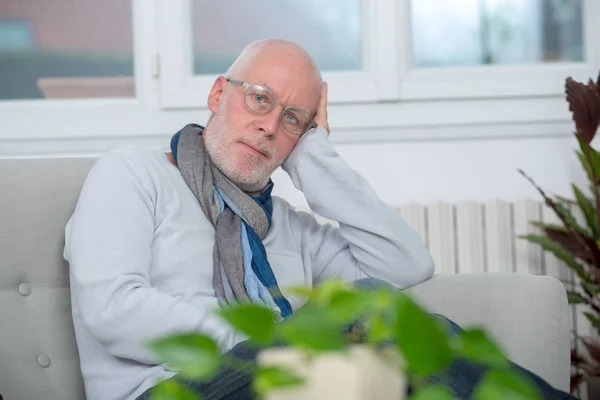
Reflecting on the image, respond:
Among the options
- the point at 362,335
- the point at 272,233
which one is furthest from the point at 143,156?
the point at 362,335

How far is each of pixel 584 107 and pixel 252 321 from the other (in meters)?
2.24

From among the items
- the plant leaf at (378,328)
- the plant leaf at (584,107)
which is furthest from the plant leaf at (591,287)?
the plant leaf at (378,328)

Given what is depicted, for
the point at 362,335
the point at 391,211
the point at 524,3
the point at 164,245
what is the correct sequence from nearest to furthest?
the point at 362,335 < the point at 164,245 < the point at 391,211 < the point at 524,3

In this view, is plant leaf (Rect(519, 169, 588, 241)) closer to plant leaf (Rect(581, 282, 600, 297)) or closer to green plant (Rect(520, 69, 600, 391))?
green plant (Rect(520, 69, 600, 391))

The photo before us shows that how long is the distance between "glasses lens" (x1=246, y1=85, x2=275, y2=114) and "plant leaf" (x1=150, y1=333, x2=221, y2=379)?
151cm

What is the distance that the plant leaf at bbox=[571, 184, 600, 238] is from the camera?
8.57 feet

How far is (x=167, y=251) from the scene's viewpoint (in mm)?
1697

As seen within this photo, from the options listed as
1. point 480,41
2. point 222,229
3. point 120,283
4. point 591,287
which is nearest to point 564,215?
point 591,287

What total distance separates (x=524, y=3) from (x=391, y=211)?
137 centimetres

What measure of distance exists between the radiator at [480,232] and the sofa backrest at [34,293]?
51.1 inches

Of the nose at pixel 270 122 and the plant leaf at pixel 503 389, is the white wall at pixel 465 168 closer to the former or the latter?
the nose at pixel 270 122

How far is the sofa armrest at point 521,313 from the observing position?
59.2 inches

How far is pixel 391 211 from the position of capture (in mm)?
1915

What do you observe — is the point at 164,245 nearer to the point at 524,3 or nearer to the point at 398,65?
the point at 398,65
